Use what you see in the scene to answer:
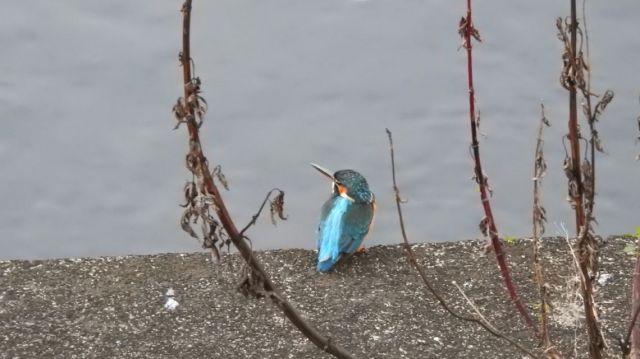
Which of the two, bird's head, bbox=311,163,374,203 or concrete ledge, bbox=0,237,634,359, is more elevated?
bird's head, bbox=311,163,374,203

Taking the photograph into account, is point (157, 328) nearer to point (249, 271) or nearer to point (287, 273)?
point (287, 273)

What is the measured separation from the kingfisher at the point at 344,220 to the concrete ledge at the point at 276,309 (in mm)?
94

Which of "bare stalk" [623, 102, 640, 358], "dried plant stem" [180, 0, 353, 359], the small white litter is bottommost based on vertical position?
"bare stalk" [623, 102, 640, 358]

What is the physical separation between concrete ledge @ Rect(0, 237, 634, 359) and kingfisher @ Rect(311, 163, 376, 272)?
94 millimetres

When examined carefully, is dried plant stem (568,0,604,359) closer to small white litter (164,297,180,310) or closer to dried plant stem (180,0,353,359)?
dried plant stem (180,0,353,359)

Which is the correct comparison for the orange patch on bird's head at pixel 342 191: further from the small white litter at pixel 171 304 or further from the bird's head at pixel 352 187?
the small white litter at pixel 171 304

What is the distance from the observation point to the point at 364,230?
12.7 feet

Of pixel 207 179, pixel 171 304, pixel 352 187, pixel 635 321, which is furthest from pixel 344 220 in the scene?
pixel 207 179

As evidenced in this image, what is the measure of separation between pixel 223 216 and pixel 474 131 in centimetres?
59

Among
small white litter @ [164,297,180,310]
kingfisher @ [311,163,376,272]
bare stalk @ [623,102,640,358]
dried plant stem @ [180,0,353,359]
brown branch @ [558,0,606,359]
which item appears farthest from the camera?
kingfisher @ [311,163,376,272]

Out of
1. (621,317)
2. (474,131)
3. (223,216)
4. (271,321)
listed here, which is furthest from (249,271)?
(621,317)

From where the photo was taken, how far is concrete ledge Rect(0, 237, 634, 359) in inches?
138

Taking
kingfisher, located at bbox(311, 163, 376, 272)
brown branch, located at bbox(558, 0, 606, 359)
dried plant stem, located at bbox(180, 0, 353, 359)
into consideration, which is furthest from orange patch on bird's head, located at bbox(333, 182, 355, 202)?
dried plant stem, located at bbox(180, 0, 353, 359)

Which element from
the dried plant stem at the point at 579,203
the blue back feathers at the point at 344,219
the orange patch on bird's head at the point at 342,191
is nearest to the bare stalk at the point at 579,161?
the dried plant stem at the point at 579,203
